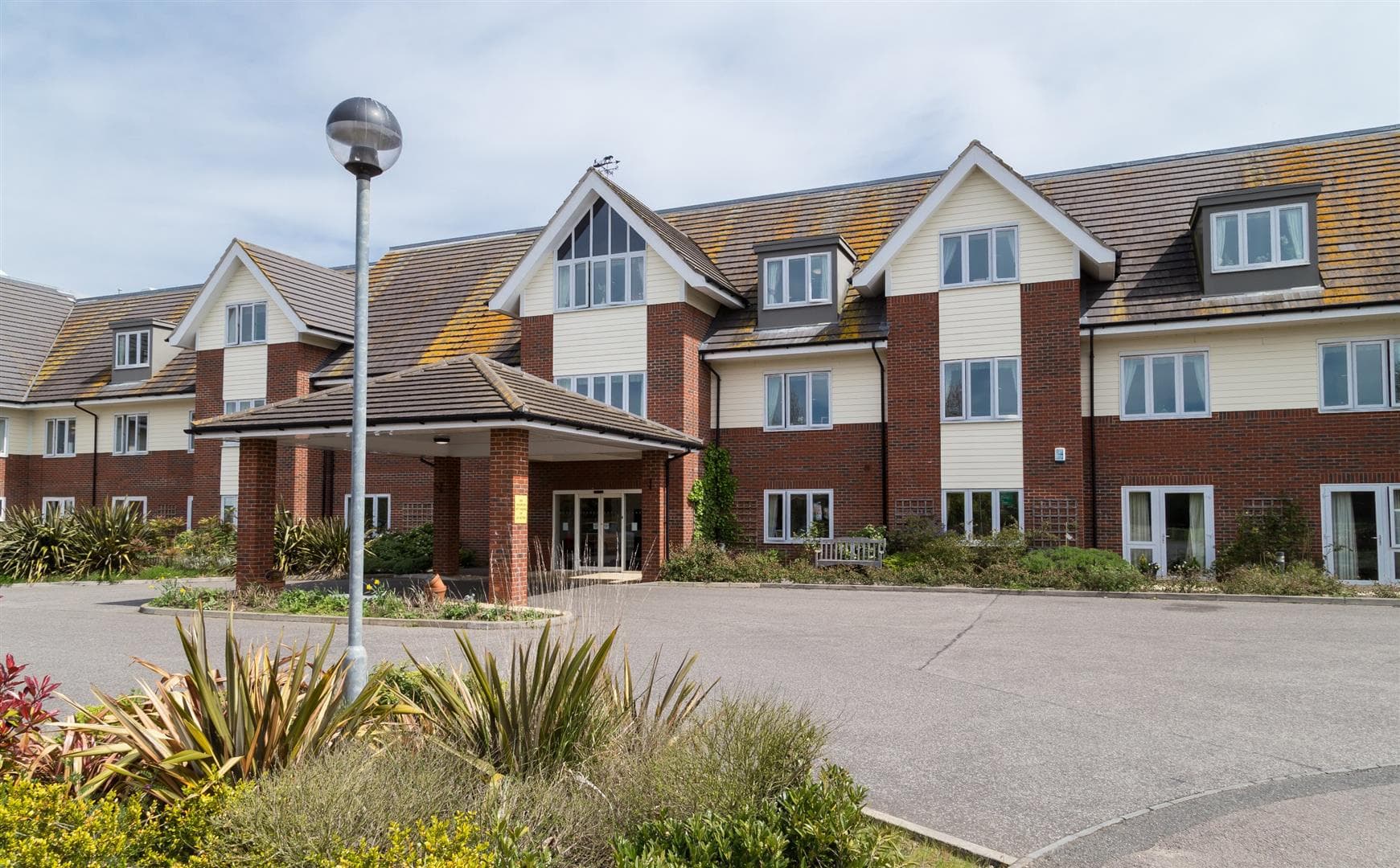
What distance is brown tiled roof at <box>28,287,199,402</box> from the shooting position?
32.7 m

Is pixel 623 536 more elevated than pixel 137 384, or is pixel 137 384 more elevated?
pixel 137 384

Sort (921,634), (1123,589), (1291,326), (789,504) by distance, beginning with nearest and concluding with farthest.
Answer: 1. (921,634)
2. (1123,589)
3. (1291,326)
4. (789,504)

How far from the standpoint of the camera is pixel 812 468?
78.4ft

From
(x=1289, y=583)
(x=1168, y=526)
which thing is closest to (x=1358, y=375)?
(x=1168, y=526)

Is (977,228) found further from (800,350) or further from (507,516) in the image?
(507,516)

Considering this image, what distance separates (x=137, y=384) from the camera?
3294 cm

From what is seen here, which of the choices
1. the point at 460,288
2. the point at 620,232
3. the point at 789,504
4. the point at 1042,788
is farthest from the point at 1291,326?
the point at 460,288

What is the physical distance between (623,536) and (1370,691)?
17491 millimetres

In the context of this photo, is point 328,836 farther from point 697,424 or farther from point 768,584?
point 697,424

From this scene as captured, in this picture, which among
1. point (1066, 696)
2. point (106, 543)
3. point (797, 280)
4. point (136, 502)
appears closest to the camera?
point (1066, 696)

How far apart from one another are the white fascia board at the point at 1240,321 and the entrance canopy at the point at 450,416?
Result: 9.89m

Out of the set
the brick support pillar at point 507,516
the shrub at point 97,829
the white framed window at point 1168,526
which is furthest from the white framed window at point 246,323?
the shrub at point 97,829

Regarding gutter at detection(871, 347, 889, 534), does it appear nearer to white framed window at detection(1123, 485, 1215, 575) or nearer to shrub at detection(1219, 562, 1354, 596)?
white framed window at detection(1123, 485, 1215, 575)

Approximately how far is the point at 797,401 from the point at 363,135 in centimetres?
1881
